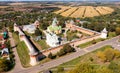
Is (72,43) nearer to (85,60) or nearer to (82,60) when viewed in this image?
(82,60)

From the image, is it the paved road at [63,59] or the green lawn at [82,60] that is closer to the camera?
the paved road at [63,59]

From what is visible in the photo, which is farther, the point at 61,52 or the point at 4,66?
the point at 61,52

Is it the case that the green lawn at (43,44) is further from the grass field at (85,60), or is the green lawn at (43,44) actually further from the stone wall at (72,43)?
the grass field at (85,60)

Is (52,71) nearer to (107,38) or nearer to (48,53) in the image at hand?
(48,53)

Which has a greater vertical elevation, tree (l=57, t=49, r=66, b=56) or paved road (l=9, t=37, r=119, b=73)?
tree (l=57, t=49, r=66, b=56)

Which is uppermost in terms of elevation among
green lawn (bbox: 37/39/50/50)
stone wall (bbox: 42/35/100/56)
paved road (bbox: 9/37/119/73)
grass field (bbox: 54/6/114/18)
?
stone wall (bbox: 42/35/100/56)

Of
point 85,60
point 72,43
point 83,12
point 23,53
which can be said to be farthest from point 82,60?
point 83,12

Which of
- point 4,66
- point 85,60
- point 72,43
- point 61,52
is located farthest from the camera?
Answer: point 72,43

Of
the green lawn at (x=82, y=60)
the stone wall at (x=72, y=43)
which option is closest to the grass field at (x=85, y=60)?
the green lawn at (x=82, y=60)

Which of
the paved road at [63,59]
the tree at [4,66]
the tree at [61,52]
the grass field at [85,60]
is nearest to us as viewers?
the tree at [4,66]

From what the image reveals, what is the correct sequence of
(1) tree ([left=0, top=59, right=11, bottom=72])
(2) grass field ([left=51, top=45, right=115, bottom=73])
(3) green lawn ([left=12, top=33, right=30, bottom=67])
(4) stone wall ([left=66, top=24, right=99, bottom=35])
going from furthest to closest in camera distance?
(4) stone wall ([left=66, top=24, right=99, bottom=35]) → (3) green lawn ([left=12, top=33, right=30, bottom=67]) → (2) grass field ([left=51, top=45, right=115, bottom=73]) → (1) tree ([left=0, top=59, right=11, bottom=72])

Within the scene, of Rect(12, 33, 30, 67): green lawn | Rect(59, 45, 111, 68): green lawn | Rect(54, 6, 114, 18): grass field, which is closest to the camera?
Rect(59, 45, 111, 68): green lawn

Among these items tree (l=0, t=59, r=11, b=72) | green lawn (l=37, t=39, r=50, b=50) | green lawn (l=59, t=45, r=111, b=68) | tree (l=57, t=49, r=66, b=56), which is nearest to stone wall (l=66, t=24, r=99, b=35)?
green lawn (l=37, t=39, r=50, b=50)

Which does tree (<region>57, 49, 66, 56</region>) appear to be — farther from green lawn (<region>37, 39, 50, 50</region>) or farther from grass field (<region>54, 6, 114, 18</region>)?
grass field (<region>54, 6, 114, 18</region>)
